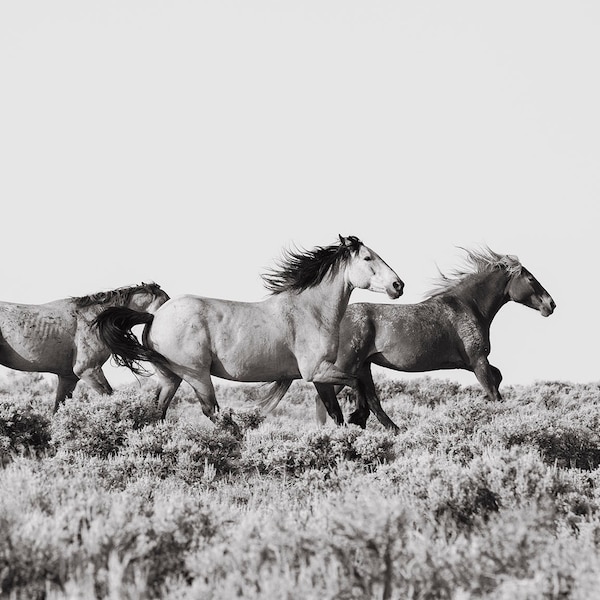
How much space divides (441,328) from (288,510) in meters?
7.79

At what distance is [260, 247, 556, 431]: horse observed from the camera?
1297cm

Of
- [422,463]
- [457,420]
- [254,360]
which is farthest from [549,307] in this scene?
[422,463]

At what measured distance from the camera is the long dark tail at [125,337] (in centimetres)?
1109

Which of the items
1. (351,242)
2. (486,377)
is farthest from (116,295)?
(486,377)

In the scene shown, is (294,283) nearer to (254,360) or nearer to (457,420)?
(254,360)

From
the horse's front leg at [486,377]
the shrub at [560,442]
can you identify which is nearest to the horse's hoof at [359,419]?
the shrub at [560,442]

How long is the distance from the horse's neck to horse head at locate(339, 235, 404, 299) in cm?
306

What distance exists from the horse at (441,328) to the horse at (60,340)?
236 centimetres

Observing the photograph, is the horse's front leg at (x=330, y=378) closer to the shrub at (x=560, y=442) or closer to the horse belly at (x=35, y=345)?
the shrub at (x=560, y=442)

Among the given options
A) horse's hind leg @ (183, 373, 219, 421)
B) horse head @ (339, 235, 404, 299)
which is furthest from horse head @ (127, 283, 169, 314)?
horse head @ (339, 235, 404, 299)

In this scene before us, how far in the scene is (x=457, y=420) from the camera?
11.3 metres

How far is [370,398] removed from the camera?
12.4 metres

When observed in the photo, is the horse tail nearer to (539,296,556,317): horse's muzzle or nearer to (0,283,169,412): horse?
(0,283,169,412): horse

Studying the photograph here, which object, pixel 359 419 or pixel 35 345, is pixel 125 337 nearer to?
pixel 35 345
